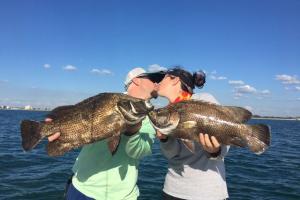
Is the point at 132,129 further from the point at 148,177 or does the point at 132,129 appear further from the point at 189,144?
the point at 148,177

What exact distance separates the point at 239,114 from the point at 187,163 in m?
0.98

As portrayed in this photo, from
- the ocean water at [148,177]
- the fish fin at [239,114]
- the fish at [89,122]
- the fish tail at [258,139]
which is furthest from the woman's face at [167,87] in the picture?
the ocean water at [148,177]

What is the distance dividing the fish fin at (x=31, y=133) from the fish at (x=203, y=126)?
1.48 m

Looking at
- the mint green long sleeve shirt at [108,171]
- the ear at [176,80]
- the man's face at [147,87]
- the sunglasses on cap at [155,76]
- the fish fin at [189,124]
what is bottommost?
the mint green long sleeve shirt at [108,171]

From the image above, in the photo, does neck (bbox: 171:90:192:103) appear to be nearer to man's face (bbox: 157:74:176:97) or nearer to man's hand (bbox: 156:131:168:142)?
man's face (bbox: 157:74:176:97)

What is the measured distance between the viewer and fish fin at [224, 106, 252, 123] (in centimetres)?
490

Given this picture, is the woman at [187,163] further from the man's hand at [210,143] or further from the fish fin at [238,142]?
the fish fin at [238,142]

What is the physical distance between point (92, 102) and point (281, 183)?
13384 mm

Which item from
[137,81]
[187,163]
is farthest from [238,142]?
[137,81]

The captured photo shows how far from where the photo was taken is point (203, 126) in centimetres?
478

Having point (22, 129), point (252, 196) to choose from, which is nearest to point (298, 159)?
point (252, 196)

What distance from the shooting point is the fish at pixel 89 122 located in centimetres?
454

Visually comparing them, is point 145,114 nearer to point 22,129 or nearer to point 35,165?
point 22,129

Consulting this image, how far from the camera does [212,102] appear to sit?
196 inches
